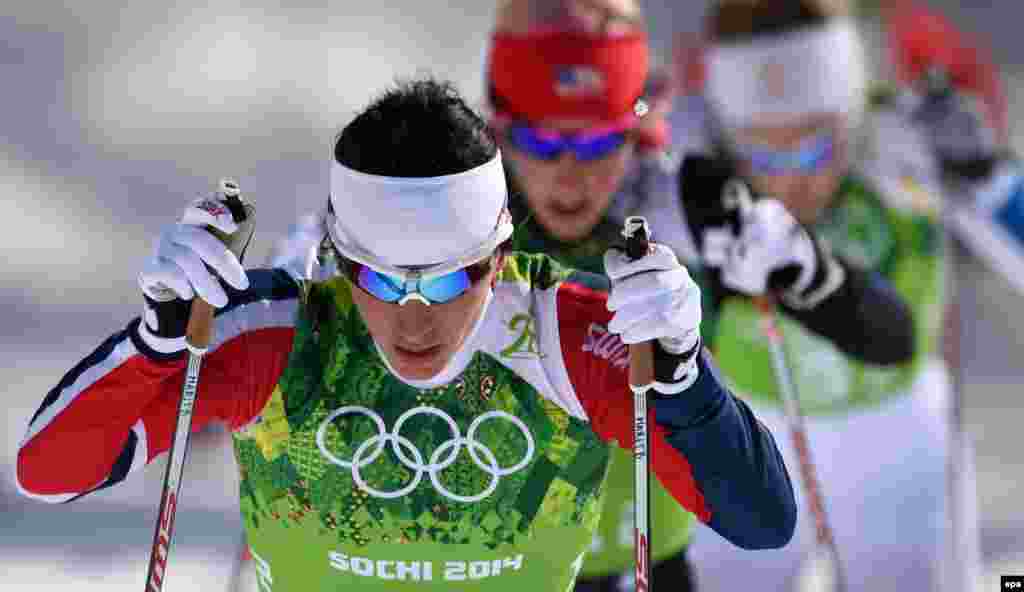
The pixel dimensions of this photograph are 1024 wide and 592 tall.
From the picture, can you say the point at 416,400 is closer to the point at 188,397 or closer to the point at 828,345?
the point at 188,397

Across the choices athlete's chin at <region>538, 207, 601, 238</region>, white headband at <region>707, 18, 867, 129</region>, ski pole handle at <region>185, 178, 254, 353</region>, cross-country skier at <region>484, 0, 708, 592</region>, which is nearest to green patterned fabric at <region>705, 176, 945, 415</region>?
white headband at <region>707, 18, 867, 129</region>

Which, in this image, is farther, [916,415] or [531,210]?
[916,415]

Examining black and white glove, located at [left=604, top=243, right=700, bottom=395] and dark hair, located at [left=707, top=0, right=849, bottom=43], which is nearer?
black and white glove, located at [left=604, top=243, right=700, bottom=395]

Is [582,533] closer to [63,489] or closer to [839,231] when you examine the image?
[63,489]

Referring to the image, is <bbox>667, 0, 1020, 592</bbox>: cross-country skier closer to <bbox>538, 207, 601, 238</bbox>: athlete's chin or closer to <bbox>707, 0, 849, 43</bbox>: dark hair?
<bbox>707, 0, 849, 43</bbox>: dark hair

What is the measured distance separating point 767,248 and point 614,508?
2.42ft

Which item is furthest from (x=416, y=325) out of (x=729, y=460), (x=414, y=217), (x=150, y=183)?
(x=150, y=183)

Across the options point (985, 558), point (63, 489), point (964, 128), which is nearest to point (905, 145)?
point (964, 128)

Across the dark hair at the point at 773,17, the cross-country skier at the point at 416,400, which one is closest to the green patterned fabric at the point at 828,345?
the dark hair at the point at 773,17

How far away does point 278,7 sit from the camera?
39.8 ft

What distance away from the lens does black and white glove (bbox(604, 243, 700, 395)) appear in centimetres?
294

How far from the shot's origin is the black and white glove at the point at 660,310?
294 cm

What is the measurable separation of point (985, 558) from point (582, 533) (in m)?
3.69

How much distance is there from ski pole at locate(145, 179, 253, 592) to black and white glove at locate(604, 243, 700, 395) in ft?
2.00
